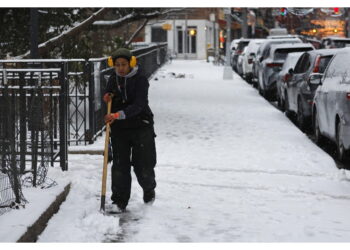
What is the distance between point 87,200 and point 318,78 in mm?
6226

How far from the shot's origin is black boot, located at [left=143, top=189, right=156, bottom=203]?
827 cm

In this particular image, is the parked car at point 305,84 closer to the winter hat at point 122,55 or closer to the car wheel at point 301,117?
the car wheel at point 301,117

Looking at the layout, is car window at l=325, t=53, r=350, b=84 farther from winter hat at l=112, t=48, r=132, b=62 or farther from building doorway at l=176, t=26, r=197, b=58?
building doorway at l=176, t=26, r=197, b=58

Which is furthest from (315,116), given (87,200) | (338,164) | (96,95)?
(87,200)

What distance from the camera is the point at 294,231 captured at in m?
7.16

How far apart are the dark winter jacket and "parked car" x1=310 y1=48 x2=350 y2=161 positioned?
13.1 feet

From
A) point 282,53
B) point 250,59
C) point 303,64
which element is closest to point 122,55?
point 303,64

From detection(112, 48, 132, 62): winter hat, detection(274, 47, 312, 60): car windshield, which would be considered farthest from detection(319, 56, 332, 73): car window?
detection(112, 48, 132, 62): winter hat

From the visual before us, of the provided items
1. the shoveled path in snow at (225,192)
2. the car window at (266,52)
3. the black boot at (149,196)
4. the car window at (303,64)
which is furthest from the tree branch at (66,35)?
the black boot at (149,196)

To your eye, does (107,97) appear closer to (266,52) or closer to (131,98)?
(131,98)

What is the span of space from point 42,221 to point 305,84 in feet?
30.9

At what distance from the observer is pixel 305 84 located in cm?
1549

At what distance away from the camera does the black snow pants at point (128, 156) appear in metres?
7.95

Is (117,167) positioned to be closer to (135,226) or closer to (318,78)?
(135,226)
